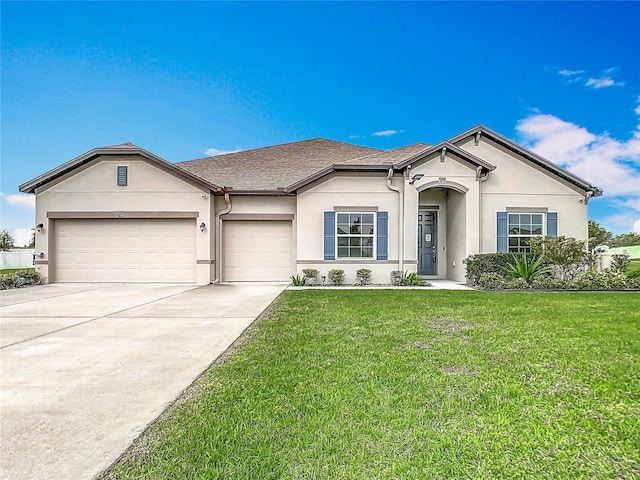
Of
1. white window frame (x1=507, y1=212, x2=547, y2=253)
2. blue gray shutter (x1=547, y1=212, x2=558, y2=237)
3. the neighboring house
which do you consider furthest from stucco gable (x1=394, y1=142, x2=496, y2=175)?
blue gray shutter (x1=547, y1=212, x2=558, y2=237)

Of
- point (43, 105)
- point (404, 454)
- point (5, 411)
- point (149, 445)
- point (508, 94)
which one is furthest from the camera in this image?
point (508, 94)

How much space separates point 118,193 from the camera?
12961mm

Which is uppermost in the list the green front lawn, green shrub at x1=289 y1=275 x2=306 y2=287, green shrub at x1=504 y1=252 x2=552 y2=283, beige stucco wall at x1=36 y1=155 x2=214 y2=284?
beige stucco wall at x1=36 y1=155 x2=214 y2=284

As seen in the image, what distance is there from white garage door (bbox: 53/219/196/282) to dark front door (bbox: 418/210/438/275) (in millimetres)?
8202

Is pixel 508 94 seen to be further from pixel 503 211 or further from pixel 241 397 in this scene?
pixel 241 397

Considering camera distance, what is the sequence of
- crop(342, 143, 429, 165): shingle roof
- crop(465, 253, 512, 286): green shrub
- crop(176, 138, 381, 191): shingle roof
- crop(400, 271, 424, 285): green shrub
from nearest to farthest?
crop(465, 253, 512, 286): green shrub → crop(400, 271, 424, 285): green shrub → crop(342, 143, 429, 165): shingle roof → crop(176, 138, 381, 191): shingle roof

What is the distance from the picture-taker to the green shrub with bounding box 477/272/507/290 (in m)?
11.0

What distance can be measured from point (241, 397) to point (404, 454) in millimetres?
1527

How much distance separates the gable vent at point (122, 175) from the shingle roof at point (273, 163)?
267 centimetres

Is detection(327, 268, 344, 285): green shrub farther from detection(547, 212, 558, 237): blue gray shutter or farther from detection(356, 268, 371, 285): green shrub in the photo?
detection(547, 212, 558, 237): blue gray shutter

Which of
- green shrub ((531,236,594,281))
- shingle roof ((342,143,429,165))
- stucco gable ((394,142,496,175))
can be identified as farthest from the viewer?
shingle roof ((342,143,429,165))

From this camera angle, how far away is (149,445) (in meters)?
2.53

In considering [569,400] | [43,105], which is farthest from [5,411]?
[43,105]

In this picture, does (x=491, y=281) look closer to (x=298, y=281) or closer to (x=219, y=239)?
(x=298, y=281)
